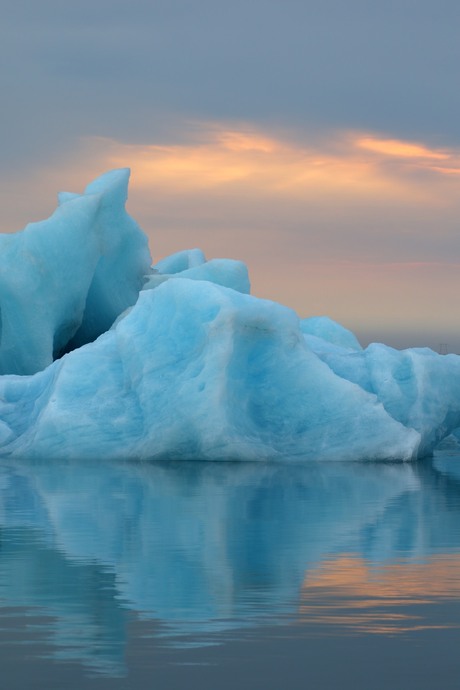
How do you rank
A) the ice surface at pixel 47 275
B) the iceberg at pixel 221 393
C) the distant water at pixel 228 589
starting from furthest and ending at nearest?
the ice surface at pixel 47 275, the iceberg at pixel 221 393, the distant water at pixel 228 589

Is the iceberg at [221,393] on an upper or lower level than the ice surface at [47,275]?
lower

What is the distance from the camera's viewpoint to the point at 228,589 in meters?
6.82

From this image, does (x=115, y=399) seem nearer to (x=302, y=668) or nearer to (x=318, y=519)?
(x=318, y=519)

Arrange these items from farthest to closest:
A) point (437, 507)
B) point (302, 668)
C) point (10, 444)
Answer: point (10, 444)
point (437, 507)
point (302, 668)

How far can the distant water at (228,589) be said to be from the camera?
4.96m

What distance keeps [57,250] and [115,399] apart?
6107mm

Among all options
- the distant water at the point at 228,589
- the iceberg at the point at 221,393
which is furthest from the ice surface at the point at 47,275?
the distant water at the point at 228,589

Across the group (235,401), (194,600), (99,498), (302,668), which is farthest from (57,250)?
(302,668)

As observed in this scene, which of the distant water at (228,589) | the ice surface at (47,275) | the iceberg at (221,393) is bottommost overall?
the distant water at (228,589)

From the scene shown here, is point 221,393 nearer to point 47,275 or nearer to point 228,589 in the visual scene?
point 47,275

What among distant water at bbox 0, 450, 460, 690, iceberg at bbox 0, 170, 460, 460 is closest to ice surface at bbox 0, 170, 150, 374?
iceberg at bbox 0, 170, 460, 460

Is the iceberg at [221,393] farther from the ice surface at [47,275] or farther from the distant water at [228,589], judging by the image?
the distant water at [228,589]

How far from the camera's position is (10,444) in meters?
18.6

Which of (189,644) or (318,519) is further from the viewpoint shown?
(318,519)
